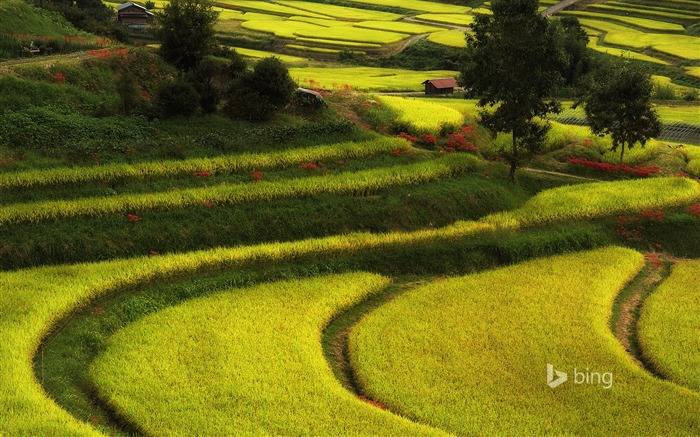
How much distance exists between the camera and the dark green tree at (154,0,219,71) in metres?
38.2

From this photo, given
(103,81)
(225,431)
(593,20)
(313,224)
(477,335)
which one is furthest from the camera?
(593,20)

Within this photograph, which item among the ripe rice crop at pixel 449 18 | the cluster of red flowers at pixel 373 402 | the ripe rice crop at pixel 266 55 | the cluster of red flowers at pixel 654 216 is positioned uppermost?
the ripe rice crop at pixel 449 18

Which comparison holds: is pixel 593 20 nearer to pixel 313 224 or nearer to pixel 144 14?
pixel 144 14

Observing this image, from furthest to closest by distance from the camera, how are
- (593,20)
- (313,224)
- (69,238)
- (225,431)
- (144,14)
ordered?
(593,20) → (144,14) → (313,224) → (69,238) → (225,431)

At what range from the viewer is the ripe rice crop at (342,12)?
11200cm

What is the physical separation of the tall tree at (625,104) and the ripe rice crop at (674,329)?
11984mm

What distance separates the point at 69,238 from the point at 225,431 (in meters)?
13.3

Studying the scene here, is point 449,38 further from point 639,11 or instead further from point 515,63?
point 515,63

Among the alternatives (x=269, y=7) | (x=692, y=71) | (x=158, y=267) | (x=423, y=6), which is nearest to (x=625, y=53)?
(x=692, y=71)

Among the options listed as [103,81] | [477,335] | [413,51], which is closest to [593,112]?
[477,335]

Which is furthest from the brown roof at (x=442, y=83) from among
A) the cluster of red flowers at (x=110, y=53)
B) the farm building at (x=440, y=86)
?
the cluster of red flowers at (x=110, y=53)

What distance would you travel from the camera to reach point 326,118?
39125mm

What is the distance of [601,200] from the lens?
114 ft

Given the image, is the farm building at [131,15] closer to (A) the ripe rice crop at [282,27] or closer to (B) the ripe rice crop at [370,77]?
(A) the ripe rice crop at [282,27]
